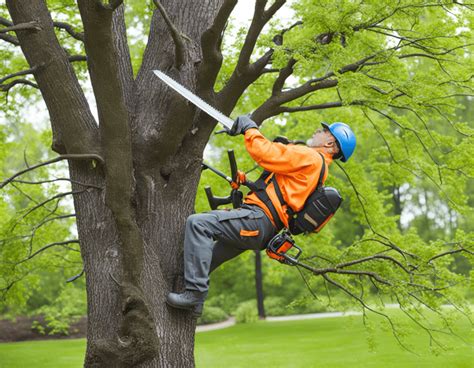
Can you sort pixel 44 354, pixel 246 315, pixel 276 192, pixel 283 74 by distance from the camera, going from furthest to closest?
pixel 246 315, pixel 44 354, pixel 283 74, pixel 276 192

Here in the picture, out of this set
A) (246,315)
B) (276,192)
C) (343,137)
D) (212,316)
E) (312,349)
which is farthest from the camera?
(212,316)

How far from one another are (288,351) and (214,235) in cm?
1261

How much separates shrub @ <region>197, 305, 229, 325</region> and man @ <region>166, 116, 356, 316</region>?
73.7 ft

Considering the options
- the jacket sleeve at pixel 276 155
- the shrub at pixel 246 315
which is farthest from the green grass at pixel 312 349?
the jacket sleeve at pixel 276 155

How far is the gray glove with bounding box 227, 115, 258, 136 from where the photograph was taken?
4504mm

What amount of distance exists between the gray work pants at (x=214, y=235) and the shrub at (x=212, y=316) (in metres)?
22.5

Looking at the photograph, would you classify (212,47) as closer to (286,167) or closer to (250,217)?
(286,167)

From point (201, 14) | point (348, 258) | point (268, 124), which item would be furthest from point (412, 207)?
point (201, 14)

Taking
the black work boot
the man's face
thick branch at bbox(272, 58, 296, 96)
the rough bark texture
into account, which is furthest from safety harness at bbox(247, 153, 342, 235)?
thick branch at bbox(272, 58, 296, 96)

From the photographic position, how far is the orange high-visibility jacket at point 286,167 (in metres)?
4.47

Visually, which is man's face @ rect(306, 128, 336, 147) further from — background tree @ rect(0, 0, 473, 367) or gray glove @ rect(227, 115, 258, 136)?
background tree @ rect(0, 0, 473, 367)

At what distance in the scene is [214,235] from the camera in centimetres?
449

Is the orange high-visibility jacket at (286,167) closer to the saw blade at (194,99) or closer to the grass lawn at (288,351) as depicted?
the saw blade at (194,99)

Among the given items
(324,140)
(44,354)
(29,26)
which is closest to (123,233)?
(29,26)
